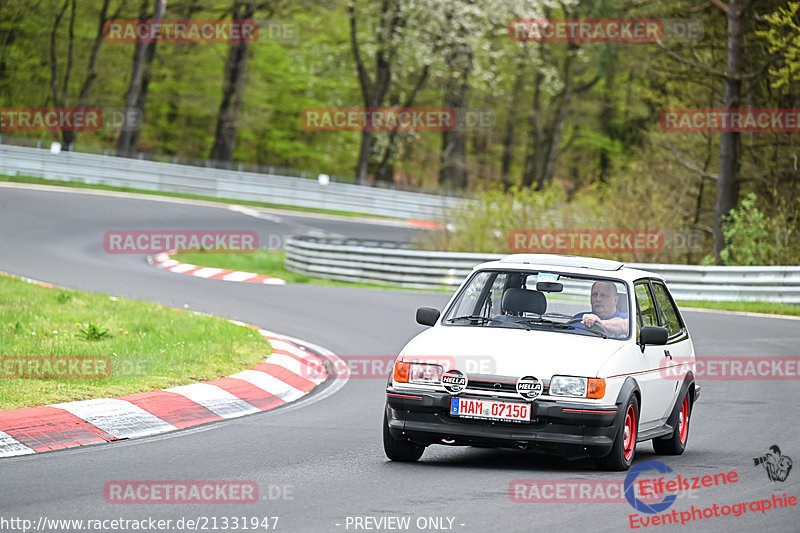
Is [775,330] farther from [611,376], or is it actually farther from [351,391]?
[611,376]

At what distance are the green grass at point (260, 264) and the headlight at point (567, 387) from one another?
17608mm

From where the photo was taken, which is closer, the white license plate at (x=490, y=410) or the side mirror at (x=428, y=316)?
the white license plate at (x=490, y=410)

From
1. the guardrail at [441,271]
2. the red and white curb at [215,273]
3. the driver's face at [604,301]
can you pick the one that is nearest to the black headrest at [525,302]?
the driver's face at [604,301]

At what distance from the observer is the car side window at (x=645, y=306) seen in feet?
29.7

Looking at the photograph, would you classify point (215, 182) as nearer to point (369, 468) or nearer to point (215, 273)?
point (215, 273)

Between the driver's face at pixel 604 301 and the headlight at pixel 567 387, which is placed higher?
the driver's face at pixel 604 301

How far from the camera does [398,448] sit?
820cm

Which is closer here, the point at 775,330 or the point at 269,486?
the point at 269,486

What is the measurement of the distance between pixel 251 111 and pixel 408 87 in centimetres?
959

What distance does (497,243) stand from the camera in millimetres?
27469

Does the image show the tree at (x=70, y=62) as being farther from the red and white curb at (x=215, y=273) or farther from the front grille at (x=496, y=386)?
the front grille at (x=496, y=386)

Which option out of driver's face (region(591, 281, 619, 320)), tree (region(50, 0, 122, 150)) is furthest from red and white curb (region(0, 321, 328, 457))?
tree (region(50, 0, 122, 150))

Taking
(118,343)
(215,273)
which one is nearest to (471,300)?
(118,343)

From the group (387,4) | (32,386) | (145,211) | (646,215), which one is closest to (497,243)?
(646,215)
